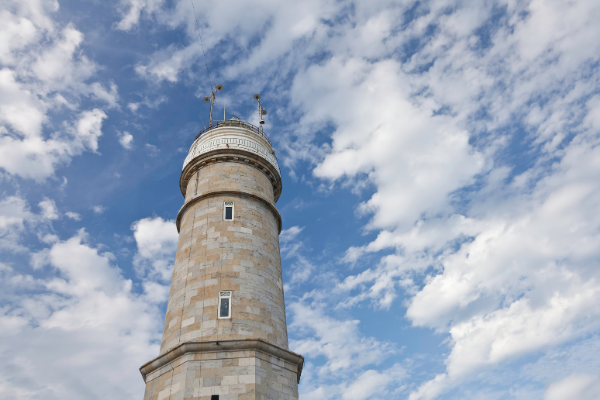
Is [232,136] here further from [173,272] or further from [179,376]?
[179,376]

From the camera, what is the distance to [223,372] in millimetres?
15297

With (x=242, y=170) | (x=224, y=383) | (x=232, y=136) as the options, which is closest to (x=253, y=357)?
(x=224, y=383)

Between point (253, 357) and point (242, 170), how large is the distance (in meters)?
10.1

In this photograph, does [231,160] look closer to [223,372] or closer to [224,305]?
[224,305]

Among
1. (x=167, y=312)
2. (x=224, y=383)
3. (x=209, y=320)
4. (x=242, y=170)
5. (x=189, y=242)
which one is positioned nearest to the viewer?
(x=224, y=383)

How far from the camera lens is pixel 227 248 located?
1889cm

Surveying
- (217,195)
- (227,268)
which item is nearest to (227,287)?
(227,268)

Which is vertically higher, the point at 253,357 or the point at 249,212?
the point at 249,212

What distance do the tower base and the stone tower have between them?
34 millimetres

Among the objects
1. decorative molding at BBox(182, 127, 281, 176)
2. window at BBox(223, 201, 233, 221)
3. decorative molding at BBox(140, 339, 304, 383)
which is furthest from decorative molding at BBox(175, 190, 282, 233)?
decorative molding at BBox(140, 339, 304, 383)

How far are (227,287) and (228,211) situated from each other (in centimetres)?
418

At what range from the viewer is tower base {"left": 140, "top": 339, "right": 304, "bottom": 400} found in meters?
14.9

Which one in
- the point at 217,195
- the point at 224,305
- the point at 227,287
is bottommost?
the point at 224,305

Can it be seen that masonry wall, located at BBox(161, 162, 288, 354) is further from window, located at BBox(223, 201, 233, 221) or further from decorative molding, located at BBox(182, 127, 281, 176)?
decorative molding, located at BBox(182, 127, 281, 176)
